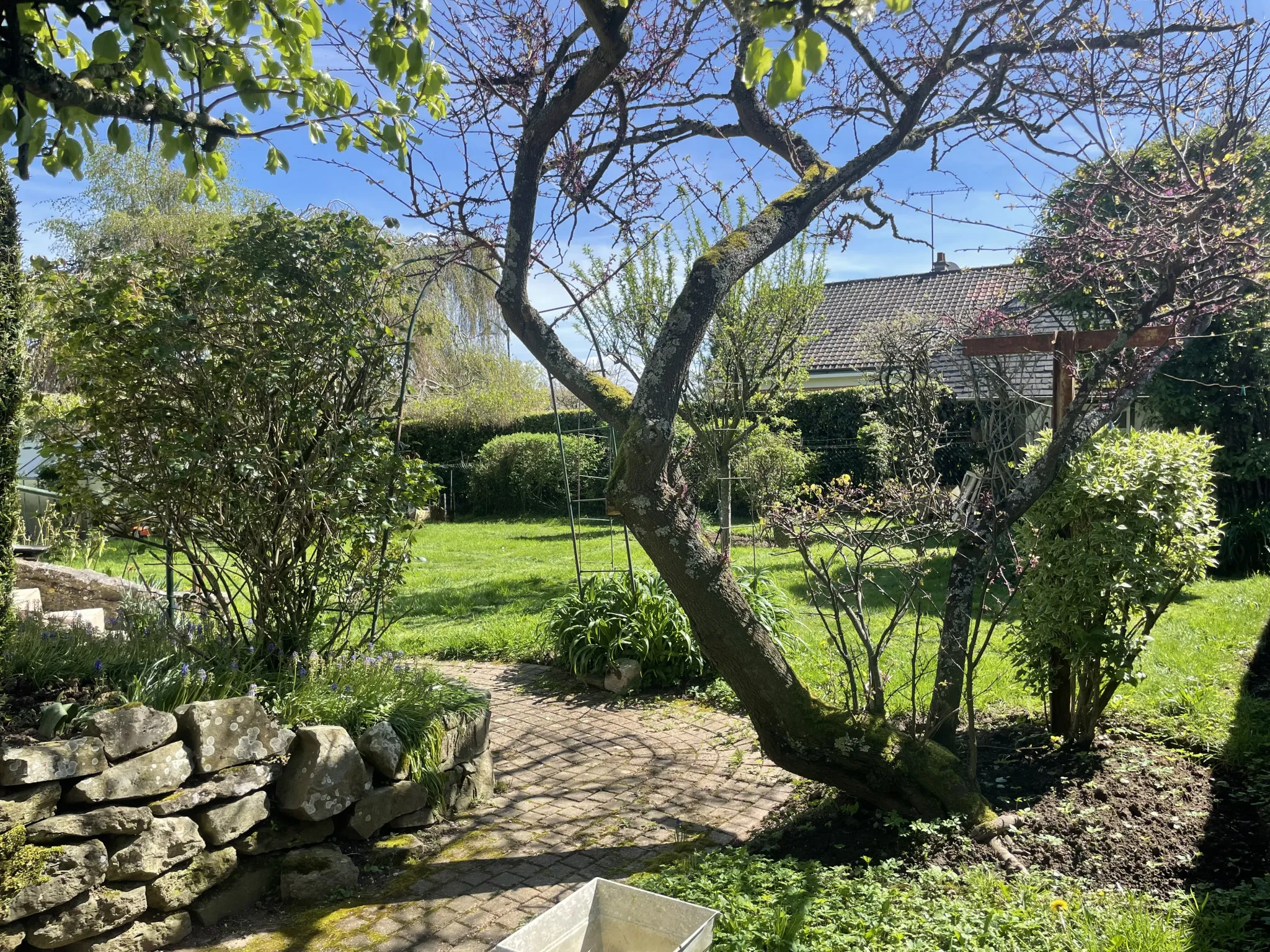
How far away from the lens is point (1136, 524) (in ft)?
14.3

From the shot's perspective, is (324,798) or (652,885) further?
(324,798)

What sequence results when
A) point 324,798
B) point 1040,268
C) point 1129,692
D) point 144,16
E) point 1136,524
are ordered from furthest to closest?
point 1040,268 < point 1129,692 < point 1136,524 < point 324,798 < point 144,16

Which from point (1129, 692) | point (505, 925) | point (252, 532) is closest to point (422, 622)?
point (252, 532)

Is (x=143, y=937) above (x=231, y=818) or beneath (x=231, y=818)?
beneath

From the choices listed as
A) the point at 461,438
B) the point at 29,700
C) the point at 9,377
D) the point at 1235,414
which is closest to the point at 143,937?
the point at 29,700

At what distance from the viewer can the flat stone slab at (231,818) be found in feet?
11.4

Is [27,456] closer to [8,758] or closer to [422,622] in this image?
[422,622]

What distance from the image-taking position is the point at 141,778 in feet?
10.8

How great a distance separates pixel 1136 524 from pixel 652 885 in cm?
303

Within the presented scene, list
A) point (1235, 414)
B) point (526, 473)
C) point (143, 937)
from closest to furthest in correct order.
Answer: point (143, 937), point (1235, 414), point (526, 473)

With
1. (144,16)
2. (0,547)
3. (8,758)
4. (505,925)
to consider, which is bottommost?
(505,925)

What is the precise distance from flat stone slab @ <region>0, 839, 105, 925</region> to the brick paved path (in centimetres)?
51

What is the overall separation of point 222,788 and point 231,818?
138mm

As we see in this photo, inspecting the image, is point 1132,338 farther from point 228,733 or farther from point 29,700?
point 29,700
